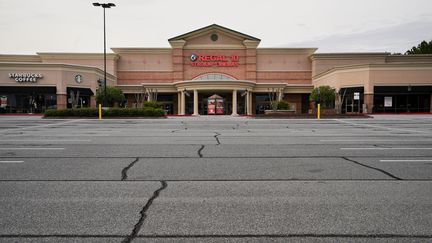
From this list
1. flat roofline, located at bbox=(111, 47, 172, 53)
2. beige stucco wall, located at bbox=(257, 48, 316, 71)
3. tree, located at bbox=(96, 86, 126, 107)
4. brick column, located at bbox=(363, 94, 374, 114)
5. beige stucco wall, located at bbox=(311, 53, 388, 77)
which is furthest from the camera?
beige stucco wall, located at bbox=(257, 48, 316, 71)

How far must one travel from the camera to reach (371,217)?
3816 millimetres

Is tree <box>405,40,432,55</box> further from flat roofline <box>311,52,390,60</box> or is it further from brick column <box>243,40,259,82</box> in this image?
brick column <box>243,40,259,82</box>

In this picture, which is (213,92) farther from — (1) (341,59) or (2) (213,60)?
(1) (341,59)

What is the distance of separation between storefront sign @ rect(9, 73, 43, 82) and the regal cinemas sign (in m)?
23.6

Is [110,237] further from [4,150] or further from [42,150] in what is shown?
[4,150]

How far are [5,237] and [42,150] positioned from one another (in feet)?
22.0

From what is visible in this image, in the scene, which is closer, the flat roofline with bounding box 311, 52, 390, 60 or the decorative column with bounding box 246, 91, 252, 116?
the decorative column with bounding box 246, 91, 252, 116

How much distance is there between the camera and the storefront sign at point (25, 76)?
41.5m

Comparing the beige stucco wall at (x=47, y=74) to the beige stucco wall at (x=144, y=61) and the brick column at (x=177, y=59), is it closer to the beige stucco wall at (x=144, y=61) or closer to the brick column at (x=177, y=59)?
the beige stucco wall at (x=144, y=61)

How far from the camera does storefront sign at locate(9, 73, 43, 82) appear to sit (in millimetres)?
41500

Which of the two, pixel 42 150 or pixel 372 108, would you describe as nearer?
pixel 42 150

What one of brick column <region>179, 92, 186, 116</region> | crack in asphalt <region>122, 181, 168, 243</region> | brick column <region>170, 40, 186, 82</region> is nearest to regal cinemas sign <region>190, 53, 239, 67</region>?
brick column <region>170, 40, 186, 82</region>

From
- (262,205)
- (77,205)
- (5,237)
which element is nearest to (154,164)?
(77,205)

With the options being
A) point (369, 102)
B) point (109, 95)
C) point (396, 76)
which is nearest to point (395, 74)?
point (396, 76)
